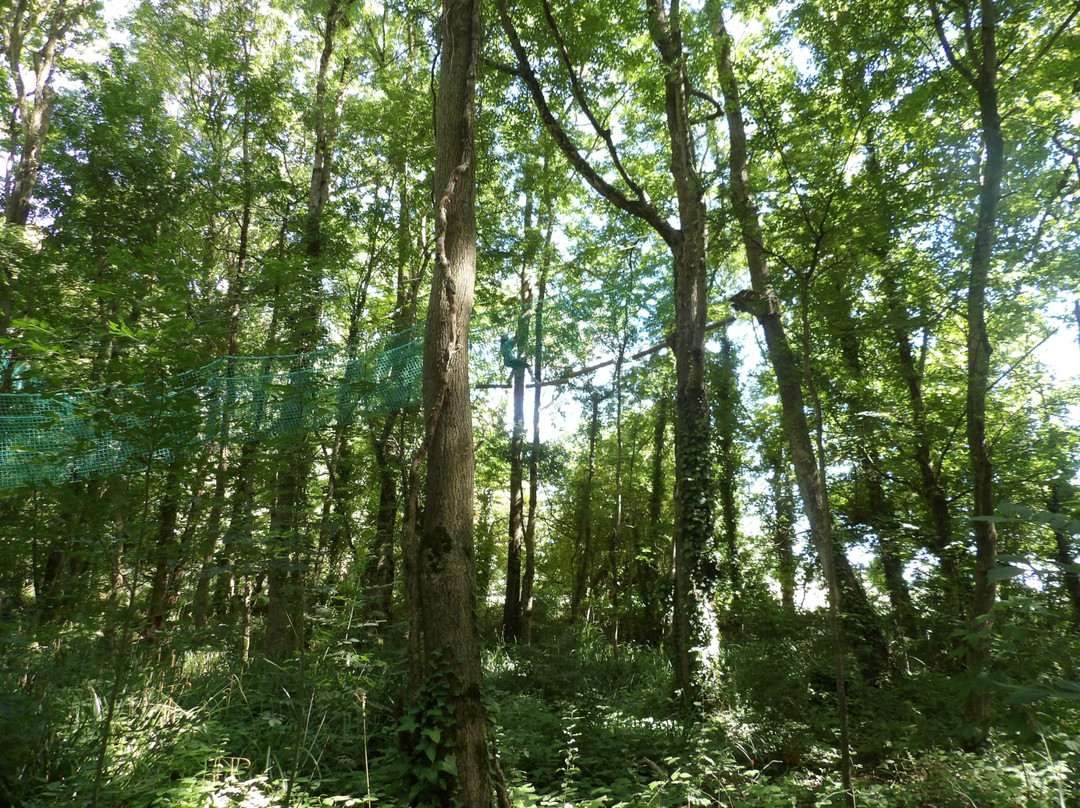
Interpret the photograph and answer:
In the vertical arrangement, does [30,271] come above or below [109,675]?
above

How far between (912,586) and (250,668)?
586cm

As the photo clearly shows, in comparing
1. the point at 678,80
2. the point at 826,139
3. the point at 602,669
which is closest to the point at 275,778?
the point at 602,669

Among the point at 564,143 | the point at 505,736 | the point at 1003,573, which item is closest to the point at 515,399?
the point at 564,143

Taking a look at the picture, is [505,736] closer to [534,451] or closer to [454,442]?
[454,442]

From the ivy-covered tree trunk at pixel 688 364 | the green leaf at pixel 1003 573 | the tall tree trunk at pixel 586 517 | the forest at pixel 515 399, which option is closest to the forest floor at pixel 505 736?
the forest at pixel 515 399

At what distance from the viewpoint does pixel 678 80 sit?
5273 mm

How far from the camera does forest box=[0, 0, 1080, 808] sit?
2318 mm

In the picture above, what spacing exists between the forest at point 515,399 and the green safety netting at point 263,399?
46 millimetres

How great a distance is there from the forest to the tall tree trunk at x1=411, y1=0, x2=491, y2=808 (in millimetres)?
19

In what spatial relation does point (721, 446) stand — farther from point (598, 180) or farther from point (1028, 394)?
point (598, 180)

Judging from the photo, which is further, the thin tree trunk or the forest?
the thin tree trunk

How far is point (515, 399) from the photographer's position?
847 cm

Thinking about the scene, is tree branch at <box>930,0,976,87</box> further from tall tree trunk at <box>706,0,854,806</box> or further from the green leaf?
the green leaf

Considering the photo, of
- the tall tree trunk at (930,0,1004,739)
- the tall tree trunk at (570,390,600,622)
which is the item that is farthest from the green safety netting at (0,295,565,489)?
the tall tree trunk at (570,390,600,622)
